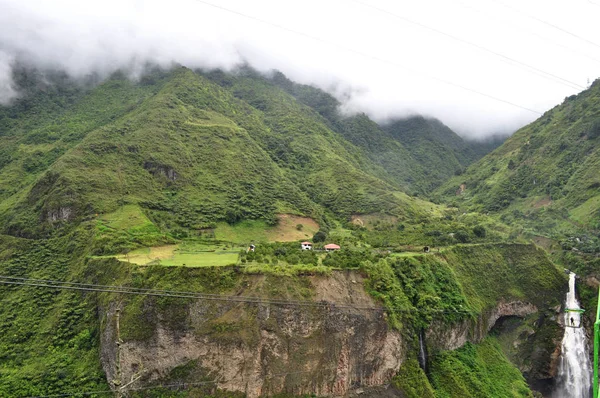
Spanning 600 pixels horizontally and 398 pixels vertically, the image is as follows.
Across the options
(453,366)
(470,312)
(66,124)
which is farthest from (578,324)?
(66,124)

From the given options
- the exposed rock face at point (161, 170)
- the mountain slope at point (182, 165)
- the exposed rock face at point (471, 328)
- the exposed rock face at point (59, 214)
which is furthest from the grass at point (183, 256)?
the exposed rock face at point (471, 328)

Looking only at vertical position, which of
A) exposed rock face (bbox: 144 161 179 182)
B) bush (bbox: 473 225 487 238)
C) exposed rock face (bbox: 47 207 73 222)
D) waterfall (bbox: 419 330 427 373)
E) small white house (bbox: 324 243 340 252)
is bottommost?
waterfall (bbox: 419 330 427 373)

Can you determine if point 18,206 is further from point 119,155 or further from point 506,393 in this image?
point 506,393

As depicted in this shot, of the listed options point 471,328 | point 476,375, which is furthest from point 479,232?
point 476,375

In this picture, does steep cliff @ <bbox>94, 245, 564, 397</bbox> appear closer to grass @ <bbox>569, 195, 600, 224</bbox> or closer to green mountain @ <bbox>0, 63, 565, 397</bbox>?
green mountain @ <bbox>0, 63, 565, 397</bbox>

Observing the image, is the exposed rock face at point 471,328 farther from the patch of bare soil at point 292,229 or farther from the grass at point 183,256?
the patch of bare soil at point 292,229

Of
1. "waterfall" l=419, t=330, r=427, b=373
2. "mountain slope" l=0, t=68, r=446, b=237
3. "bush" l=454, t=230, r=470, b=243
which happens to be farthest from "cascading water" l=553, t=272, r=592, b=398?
"mountain slope" l=0, t=68, r=446, b=237
